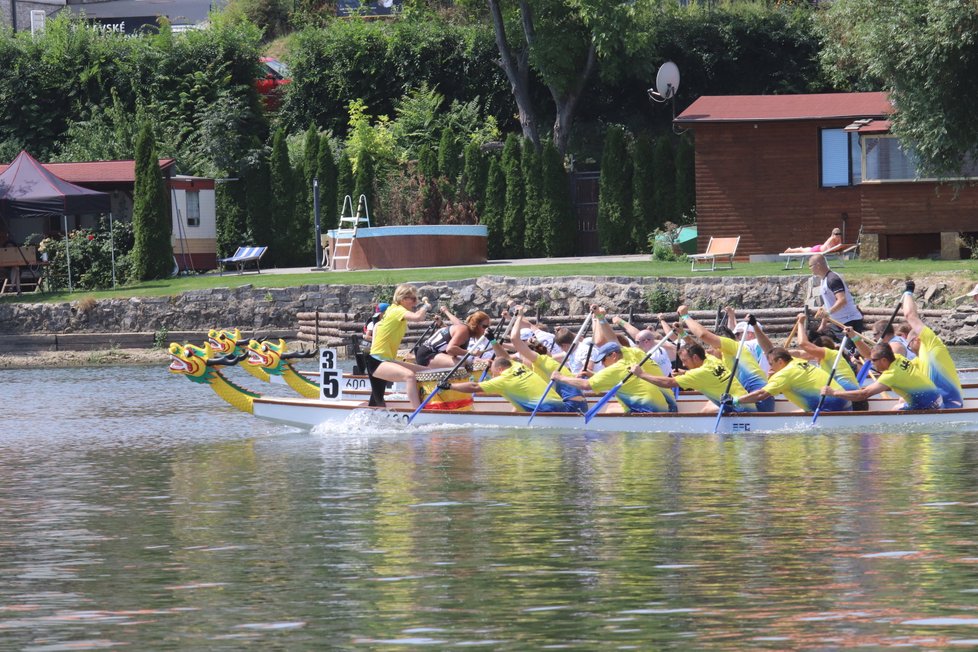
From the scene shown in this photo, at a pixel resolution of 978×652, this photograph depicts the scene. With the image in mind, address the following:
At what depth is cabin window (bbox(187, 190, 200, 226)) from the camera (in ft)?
135

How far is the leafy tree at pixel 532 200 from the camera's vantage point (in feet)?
134

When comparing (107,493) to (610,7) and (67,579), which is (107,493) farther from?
(610,7)

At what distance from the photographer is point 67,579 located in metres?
11.4

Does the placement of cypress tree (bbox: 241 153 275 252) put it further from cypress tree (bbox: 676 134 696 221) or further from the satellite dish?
cypress tree (bbox: 676 134 696 221)

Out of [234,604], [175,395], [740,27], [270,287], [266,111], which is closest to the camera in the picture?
[234,604]

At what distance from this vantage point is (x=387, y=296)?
33.2 meters

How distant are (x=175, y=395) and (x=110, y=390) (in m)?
1.73

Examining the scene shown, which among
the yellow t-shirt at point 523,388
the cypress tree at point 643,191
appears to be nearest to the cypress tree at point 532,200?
the cypress tree at point 643,191

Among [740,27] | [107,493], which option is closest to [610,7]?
[740,27]

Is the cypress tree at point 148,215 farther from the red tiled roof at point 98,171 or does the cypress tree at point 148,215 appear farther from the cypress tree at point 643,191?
the cypress tree at point 643,191

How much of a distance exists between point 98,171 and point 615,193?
13.0 metres

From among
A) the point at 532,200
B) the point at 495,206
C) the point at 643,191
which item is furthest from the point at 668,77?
the point at 495,206

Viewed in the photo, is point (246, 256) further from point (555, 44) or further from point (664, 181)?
point (555, 44)

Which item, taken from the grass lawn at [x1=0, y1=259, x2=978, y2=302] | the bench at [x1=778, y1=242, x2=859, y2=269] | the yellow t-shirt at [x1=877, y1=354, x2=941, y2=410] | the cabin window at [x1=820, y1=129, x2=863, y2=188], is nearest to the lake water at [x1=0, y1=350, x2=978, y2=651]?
the yellow t-shirt at [x1=877, y1=354, x2=941, y2=410]
